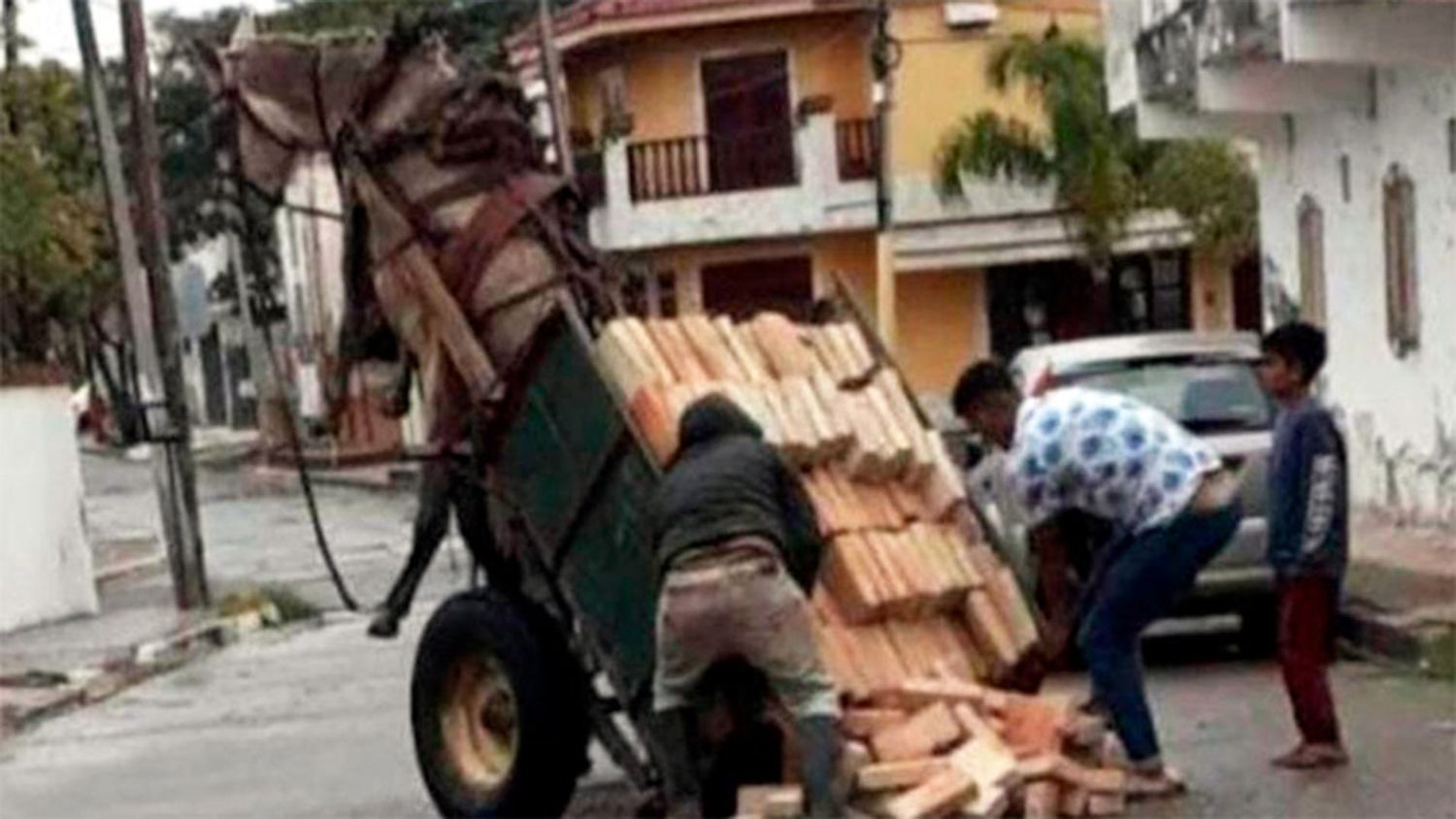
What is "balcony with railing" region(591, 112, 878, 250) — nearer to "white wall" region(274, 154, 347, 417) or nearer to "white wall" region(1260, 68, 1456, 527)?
"white wall" region(274, 154, 347, 417)

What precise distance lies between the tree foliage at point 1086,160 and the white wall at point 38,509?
17418 mm

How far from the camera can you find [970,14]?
5147cm

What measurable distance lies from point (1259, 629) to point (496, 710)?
670 cm

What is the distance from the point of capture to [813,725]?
12.2 meters

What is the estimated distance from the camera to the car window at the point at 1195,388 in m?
19.0

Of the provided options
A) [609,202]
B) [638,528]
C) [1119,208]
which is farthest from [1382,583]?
[609,202]

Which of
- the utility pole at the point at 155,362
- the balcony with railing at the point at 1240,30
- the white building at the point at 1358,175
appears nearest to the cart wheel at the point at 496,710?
the white building at the point at 1358,175

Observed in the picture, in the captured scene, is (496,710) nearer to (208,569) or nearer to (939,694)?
(939,694)

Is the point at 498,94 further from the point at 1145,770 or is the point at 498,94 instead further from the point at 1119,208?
the point at 1119,208

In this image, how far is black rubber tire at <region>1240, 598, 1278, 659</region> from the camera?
759 inches

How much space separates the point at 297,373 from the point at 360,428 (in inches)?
1732

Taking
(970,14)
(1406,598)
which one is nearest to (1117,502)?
(1406,598)

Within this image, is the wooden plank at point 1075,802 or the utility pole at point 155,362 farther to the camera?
the utility pole at point 155,362

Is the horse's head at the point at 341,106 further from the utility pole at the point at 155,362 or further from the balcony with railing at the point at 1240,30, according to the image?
the utility pole at the point at 155,362
